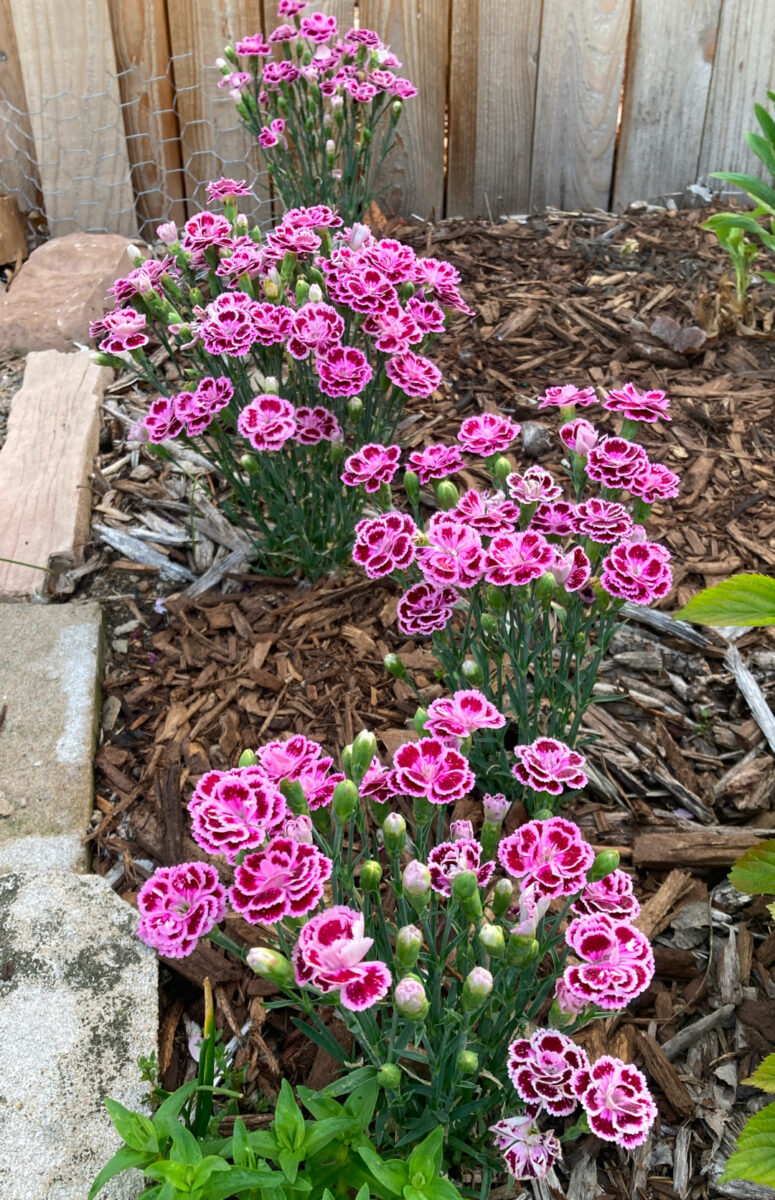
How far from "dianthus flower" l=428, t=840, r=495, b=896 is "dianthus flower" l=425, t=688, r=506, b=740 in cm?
15

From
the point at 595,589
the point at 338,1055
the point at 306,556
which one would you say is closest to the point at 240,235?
the point at 306,556

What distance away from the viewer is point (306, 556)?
8.18ft

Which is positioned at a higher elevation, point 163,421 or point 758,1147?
point 163,421

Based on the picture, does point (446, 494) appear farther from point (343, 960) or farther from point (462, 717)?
point (343, 960)

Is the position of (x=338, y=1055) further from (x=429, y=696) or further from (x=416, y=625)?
(x=429, y=696)

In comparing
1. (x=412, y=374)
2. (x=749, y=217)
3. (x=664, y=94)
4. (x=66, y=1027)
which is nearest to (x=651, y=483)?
(x=412, y=374)

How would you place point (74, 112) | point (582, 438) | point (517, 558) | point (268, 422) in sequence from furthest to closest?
point (74, 112) < point (268, 422) < point (582, 438) < point (517, 558)

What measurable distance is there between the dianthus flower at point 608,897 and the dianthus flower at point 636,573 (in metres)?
0.44

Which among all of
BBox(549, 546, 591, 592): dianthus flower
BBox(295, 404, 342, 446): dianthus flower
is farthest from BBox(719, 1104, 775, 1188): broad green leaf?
BBox(295, 404, 342, 446): dianthus flower

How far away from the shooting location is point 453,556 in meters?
1.64

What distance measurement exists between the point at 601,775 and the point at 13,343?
100 inches

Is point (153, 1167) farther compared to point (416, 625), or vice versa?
point (416, 625)

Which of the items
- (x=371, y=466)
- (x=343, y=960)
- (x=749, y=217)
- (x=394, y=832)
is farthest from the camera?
(x=749, y=217)

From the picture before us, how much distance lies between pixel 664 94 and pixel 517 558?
9.84 ft
